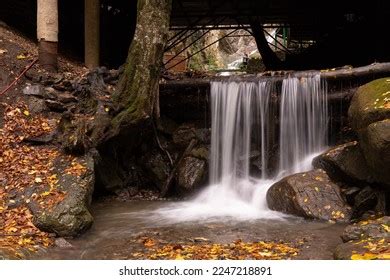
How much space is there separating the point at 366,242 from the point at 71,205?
4557mm

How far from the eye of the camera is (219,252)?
5.80 meters

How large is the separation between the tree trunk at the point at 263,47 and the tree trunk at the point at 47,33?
9952 millimetres

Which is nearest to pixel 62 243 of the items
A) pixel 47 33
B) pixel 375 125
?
pixel 375 125

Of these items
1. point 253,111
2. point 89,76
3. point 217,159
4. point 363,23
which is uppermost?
point 363,23

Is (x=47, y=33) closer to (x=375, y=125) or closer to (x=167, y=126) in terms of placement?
(x=167, y=126)

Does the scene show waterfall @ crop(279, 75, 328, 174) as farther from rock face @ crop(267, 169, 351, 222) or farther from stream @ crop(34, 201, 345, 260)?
stream @ crop(34, 201, 345, 260)

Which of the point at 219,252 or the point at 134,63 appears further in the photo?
the point at 134,63

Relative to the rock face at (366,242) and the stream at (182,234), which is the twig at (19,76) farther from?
the rock face at (366,242)

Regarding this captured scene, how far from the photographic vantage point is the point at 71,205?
22.4ft

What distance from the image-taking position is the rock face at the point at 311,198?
757 cm

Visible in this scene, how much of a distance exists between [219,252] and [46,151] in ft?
14.8
